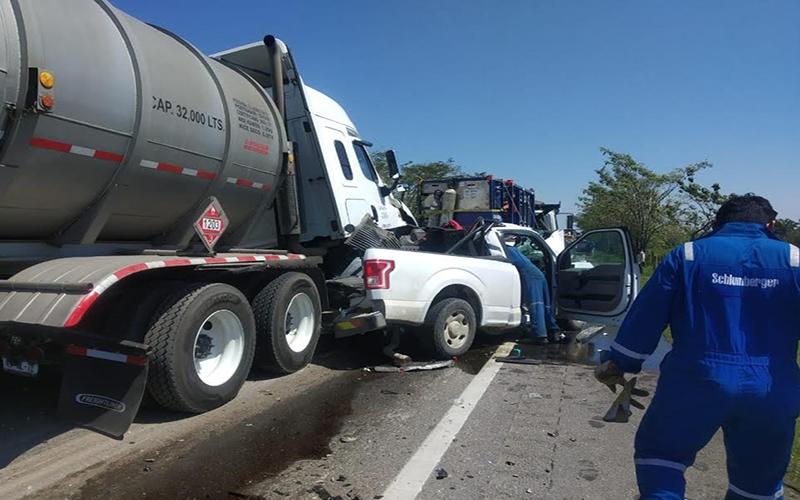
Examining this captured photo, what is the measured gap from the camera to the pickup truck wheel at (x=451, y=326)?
6594mm

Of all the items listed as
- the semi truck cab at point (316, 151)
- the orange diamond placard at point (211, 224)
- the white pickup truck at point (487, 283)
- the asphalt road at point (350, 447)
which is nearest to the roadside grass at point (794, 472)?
the asphalt road at point (350, 447)

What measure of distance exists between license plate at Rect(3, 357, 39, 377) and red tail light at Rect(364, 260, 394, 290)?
3.17m

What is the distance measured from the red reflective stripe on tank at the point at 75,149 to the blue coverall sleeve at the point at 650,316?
12.3 feet

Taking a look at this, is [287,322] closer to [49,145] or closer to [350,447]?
[350,447]

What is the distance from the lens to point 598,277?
813cm

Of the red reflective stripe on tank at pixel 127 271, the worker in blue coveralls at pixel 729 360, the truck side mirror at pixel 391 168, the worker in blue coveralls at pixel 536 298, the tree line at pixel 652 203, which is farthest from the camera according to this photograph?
the tree line at pixel 652 203

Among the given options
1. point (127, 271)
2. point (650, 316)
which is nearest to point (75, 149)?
point (127, 271)

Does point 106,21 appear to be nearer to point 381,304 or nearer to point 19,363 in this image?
point 19,363

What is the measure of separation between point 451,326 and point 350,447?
9.30 feet

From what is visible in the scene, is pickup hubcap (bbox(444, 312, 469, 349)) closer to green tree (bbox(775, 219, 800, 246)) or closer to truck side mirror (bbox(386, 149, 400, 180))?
truck side mirror (bbox(386, 149, 400, 180))

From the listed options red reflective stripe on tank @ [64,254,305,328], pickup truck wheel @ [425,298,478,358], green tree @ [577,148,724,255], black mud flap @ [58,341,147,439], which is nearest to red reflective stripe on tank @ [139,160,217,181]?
red reflective stripe on tank @ [64,254,305,328]

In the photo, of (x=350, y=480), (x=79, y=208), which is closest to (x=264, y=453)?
(x=350, y=480)

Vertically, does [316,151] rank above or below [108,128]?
above

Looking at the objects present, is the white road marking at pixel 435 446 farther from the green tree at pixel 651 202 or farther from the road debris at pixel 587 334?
the green tree at pixel 651 202
